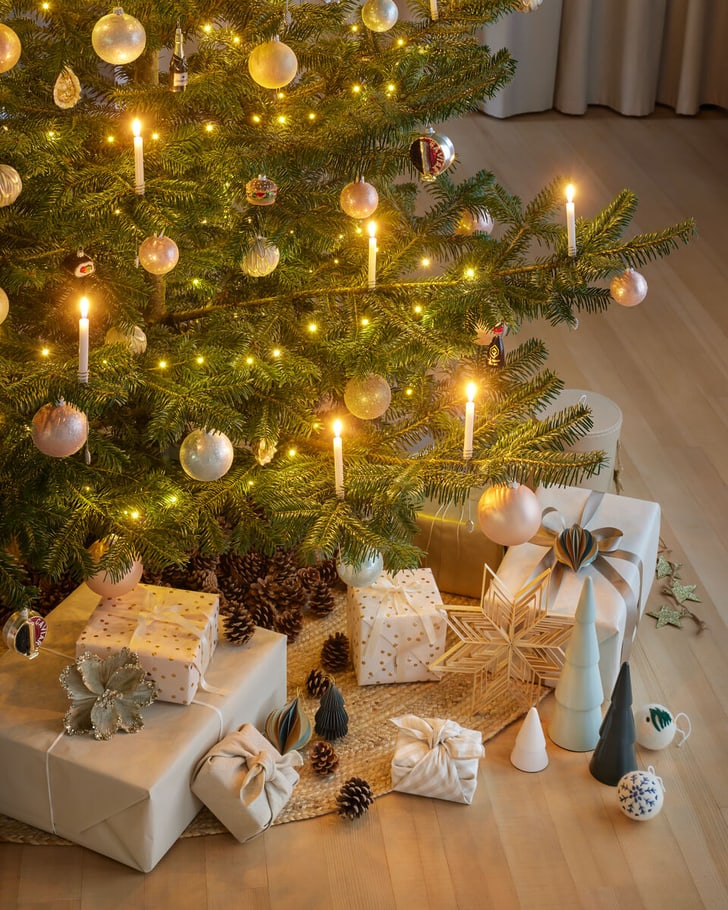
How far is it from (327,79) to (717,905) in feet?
4.26

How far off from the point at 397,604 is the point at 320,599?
235 mm

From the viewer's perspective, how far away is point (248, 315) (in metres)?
1.80

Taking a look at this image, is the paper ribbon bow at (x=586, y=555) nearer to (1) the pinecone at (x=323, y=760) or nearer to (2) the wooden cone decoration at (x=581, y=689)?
(2) the wooden cone decoration at (x=581, y=689)

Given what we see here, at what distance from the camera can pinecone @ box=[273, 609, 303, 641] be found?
209cm

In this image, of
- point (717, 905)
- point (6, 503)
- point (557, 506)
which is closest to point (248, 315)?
point (6, 503)

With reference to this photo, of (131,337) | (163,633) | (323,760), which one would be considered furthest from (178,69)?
(323,760)

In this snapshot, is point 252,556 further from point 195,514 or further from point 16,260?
point 16,260

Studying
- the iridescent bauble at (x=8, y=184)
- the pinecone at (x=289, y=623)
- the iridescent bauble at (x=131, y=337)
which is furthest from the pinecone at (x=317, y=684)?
the iridescent bauble at (x=8, y=184)

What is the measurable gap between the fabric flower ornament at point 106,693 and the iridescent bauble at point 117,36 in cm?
82

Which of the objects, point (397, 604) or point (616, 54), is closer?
point (397, 604)

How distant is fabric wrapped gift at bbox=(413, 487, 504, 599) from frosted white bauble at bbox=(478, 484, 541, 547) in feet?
1.58

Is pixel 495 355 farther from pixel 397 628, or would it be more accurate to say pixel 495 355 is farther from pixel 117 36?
pixel 117 36

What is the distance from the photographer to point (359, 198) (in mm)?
1646

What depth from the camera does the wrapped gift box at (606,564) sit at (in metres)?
1.93
